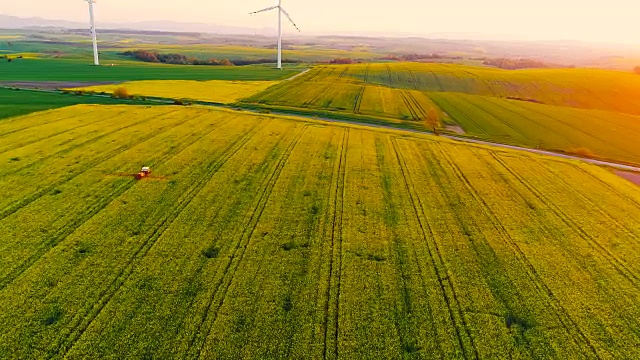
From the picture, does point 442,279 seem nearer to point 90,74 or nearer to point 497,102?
point 497,102

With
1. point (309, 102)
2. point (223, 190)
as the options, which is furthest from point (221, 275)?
point (309, 102)

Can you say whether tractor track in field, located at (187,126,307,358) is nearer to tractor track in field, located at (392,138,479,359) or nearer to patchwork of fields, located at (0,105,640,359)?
patchwork of fields, located at (0,105,640,359)

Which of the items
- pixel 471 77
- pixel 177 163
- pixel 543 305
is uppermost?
pixel 471 77

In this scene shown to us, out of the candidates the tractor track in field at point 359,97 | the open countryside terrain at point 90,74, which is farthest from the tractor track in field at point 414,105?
the open countryside terrain at point 90,74

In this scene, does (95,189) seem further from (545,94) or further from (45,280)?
(545,94)

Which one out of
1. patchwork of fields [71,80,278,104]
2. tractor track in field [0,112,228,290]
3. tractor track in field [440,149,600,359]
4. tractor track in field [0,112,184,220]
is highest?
patchwork of fields [71,80,278,104]

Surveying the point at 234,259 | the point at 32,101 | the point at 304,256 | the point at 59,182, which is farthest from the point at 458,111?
the point at 32,101

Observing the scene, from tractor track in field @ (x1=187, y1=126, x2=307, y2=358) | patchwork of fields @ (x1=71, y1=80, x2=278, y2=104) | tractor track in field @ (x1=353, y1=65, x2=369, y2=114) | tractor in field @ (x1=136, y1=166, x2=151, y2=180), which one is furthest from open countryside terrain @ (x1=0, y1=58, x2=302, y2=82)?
tractor track in field @ (x1=187, y1=126, x2=307, y2=358)
